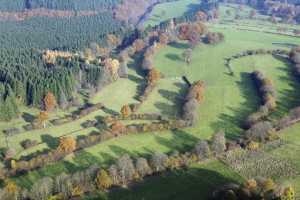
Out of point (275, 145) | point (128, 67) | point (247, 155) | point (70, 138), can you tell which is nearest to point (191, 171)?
point (247, 155)

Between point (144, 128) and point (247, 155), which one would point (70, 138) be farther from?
point (247, 155)

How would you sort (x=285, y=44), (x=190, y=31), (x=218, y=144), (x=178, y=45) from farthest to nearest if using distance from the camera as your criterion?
(x=190, y=31) < (x=178, y=45) < (x=285, y=44) < (x=218, y=144)

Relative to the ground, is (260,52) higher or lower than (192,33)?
lower

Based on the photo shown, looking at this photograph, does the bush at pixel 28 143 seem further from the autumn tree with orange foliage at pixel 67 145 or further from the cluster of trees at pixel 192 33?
the cluster of trees at pixel 192 33

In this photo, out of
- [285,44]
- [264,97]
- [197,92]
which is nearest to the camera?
[264,97]

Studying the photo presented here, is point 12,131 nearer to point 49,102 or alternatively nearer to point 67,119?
point 67,119

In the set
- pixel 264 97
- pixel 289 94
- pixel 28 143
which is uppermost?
pixel 264 97

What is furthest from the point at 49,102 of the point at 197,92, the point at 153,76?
the point at 197,92
